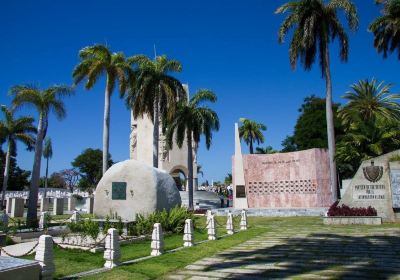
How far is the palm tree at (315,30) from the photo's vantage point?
83.5 ft

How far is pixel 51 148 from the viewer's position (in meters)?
60.4

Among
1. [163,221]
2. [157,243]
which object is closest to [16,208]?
[163,221]

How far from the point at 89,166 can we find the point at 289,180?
55140 millimetres

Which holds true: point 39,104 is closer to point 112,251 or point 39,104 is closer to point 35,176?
point 35,176

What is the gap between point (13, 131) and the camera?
35.6m

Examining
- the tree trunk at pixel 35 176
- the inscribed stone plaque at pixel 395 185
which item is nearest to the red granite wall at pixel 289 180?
the inscribed stone plaque at pixel 395 185

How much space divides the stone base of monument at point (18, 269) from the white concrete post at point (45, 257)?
651 mm

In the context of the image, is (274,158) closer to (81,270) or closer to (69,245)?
(69,245)

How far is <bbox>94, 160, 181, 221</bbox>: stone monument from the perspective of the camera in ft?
53.8

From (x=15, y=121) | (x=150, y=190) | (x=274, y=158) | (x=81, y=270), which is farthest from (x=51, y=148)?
(x=81, y=270)

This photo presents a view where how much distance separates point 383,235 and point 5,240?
1382cm

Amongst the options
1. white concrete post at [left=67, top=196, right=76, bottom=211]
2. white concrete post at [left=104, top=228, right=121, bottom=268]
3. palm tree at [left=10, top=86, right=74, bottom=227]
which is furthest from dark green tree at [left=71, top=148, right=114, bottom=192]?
white concrete post at [left=104, top=228, right=121, bottom=268]

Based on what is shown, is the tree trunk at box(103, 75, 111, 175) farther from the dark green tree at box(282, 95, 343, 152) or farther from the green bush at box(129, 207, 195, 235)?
the dark green tree at box(282, 95, 343, 152)

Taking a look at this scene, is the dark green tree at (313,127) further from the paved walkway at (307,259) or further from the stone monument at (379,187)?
the paved walkway at (307,259)
